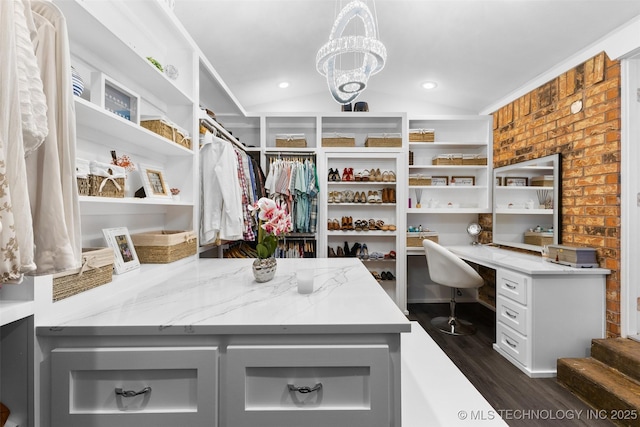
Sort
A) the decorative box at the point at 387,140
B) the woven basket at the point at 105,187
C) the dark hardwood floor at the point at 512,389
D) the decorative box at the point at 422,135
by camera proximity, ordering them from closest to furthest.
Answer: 1. the woven basket at the point at 105,187
2. the dark hardwood floor at the point at 512,389
3. the decorative box at the point at 387,140
4. the decorative box at the point at 422,135

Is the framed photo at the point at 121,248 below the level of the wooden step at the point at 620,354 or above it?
above

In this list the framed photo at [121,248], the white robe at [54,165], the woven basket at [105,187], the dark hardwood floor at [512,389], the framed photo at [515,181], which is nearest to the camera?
the white robe at [54,165]

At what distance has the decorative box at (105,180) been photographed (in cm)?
113

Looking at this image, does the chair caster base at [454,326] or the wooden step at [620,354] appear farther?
the chair caster base at [454,326]

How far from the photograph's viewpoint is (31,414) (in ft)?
2.68

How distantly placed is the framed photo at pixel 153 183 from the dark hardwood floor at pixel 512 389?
7.75 ft

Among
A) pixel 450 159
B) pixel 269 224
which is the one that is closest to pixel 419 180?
pixel 450 159

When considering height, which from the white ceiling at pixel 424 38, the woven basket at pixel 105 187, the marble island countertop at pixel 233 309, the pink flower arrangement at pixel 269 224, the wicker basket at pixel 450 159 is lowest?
the marble island countertop at pixel 233 309

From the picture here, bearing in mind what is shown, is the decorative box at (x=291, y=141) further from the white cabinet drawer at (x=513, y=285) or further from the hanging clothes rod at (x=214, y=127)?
the white cabinet drawer at (x=513, y=285)

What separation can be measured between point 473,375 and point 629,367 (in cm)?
88

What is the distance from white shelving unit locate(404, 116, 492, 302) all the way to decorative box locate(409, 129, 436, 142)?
67mm

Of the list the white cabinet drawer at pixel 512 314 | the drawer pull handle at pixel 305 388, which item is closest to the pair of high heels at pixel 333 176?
the white cabinet drawer at pixel 512 314

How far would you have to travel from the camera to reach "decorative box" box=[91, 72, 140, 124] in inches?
45.4

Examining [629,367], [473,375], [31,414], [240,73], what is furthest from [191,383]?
[240,73]
